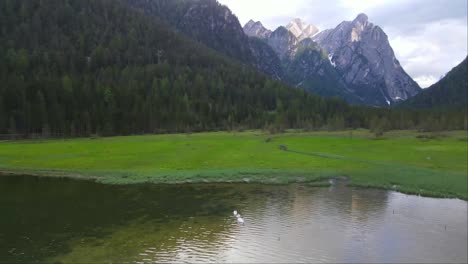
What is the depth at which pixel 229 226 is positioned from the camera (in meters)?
37.3

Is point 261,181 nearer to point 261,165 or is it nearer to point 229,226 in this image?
point 261,165

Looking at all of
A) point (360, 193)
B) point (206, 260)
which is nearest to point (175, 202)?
point (206, 260)

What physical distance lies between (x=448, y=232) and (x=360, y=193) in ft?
58.1

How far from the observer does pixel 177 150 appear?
106 metres

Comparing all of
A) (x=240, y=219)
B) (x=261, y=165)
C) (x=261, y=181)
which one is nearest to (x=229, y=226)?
(x=240, y=219)

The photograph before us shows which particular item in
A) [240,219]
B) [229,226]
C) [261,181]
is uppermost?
[261,181]

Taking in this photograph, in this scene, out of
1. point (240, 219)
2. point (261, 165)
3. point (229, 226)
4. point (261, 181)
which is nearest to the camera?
point (229, 226)

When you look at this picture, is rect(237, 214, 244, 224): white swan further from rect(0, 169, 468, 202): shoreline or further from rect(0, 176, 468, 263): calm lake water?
rect(0, 169, 468, 202): shoreline

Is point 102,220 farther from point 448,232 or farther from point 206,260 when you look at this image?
point 448,232

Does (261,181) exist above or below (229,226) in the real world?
above

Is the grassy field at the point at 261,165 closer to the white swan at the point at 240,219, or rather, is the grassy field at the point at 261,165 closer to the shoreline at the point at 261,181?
the shoreline at the point at 261,181

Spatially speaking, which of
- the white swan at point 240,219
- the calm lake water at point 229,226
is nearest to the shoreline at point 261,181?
the calm lake water at point 229,226

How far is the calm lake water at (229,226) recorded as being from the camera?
98.2ft

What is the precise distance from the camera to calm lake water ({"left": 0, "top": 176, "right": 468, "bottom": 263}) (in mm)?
29938
